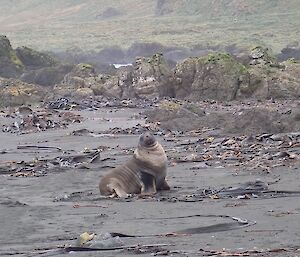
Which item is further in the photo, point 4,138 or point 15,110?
point 15,110

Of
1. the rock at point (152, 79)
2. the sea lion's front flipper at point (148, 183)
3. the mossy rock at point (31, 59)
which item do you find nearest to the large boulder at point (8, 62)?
the mossy rock at point (31, 59)

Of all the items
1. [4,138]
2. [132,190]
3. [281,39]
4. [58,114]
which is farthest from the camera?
[281,39]

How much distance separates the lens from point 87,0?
132375 millimetres

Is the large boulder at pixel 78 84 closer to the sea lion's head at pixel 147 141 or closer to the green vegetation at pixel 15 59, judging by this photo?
the green vegetation at pixel 15 59

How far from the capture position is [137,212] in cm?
998

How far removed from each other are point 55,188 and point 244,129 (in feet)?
21.8

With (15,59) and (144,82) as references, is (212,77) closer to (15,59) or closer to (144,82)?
(144,82)

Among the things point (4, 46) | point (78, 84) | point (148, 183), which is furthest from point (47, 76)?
point (148, 183)

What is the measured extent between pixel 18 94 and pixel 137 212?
22378 mm

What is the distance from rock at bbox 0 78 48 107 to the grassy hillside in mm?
39543

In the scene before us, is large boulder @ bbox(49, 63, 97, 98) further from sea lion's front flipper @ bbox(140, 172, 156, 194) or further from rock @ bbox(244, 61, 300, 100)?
sea lion's front flipper @ bbox(140, 172, 156, 194)

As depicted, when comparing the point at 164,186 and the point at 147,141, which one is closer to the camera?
the point at 164,186

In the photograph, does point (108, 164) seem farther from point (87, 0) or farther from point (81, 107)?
point (87, 0)

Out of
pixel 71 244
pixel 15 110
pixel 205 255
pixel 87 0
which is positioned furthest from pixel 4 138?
pixel 87 0
